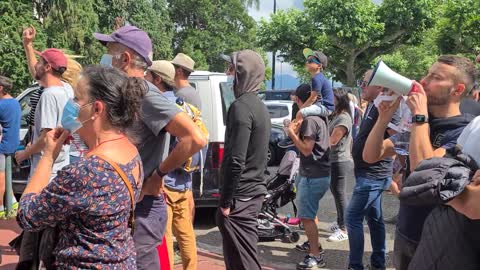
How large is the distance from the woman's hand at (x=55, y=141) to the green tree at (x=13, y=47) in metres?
12.1

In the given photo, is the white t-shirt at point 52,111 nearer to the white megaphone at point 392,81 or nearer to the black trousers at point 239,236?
the black trousers at point 239,236

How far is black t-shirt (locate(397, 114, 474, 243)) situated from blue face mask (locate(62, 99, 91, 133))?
5.88 feet

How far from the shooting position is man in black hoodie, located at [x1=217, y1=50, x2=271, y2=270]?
3.62 m

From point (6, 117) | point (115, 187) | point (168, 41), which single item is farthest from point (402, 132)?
point (168, 41)

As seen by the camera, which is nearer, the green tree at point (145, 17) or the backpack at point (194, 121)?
the backpack at point (194, 121)

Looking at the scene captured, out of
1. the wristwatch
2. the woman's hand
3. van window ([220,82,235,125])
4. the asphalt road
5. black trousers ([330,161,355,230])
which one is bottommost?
the asphalt road

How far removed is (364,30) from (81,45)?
61.0 ft

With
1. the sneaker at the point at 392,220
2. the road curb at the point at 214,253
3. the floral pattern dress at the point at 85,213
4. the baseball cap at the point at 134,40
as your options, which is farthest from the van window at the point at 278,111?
the floral pattern dress at the point at 85,213

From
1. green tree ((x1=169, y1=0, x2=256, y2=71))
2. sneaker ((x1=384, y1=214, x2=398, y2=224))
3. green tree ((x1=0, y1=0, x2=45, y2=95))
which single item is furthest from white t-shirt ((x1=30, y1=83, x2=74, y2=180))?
green tree ((x1=169, y1=0, x2=256, y2=71))

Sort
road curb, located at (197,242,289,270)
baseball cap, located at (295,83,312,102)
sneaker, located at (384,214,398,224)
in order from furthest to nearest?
sneaker, located at (384,214,398,224) → baseball cap, located at (295,83,312,102) → road curb, located at (197,242,289,270)

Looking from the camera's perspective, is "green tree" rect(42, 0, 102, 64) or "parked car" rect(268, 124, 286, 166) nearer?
"parked car" rect(268, 124, 286, 166)

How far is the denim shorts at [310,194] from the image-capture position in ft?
17.3

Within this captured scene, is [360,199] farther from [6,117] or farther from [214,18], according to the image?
[214,18]

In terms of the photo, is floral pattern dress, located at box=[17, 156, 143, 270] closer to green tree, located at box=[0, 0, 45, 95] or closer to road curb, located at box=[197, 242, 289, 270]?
road curb, located at box=[197, 242, 289, 270]
